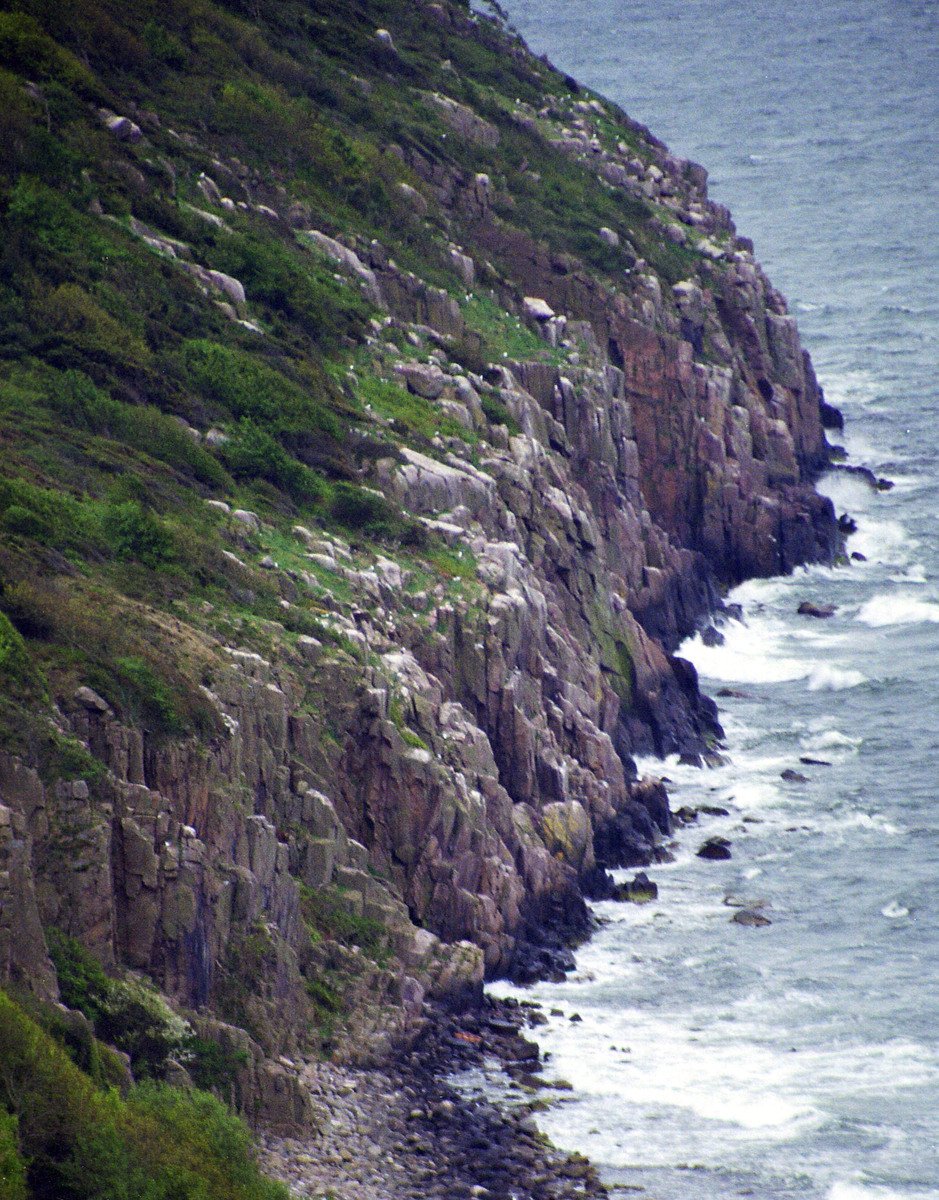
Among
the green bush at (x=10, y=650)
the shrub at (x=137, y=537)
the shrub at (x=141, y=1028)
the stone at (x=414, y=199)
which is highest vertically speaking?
the stone at (x=414, y=199)

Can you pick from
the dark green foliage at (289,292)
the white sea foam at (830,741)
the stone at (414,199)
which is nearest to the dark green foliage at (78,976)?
the dark green foliage at (289,292)

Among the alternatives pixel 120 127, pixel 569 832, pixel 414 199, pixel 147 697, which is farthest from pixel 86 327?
pixel 414 199

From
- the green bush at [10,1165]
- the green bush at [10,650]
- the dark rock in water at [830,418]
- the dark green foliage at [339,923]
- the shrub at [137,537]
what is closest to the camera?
the green bush at [10,1165]

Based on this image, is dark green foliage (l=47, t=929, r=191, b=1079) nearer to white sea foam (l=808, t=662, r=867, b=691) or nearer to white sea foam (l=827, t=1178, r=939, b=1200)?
white sea foam (l=827, t=1178, r=939, b=1200)

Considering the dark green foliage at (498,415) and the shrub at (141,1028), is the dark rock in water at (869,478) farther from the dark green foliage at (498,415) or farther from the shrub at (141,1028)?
the shrub at (141,1028)

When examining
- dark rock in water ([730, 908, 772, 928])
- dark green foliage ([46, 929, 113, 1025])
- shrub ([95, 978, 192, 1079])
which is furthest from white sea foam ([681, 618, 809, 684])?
dark green foliage ([46, 929, 113, 1025])

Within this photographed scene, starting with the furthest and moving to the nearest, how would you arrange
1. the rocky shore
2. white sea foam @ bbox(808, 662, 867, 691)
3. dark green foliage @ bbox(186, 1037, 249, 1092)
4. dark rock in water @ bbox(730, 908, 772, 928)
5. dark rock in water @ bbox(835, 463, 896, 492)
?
dark rock in water @ bbox(835, 463, 896, 492)
white sea foam @ bbox(808, 662, 867, 691)
dark rock in water @ bbox(730, 908, 772, 928)
the rocky shore
dark green foliage @ bbox(186, 1037, 249, 1092)

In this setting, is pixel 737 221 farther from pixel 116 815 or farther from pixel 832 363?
pixel 116 815

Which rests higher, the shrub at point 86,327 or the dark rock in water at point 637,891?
the shrub at point 86,327
